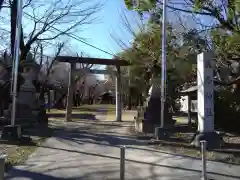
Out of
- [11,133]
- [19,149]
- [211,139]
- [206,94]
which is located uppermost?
[206,94]

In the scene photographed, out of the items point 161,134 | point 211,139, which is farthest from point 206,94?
point 161,134

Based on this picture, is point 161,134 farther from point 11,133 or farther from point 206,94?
point 11,133

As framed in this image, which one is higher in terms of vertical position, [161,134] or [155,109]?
[155,109]

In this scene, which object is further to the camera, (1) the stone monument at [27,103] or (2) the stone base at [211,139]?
(1) the stone monument at [27,103]

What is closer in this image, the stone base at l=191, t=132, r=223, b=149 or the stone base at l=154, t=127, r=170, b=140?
the stone base at l=191, t=132, r=223, b=149

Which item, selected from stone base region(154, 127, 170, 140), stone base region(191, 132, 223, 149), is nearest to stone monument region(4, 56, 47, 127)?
stone base region(154, 127, 170, 140)

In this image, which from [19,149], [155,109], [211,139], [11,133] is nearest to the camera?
[19,149]

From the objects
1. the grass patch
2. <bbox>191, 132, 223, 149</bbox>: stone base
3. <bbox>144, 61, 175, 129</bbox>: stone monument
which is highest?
<bbox>144, 61, 175, 129</bbox>: stone monument

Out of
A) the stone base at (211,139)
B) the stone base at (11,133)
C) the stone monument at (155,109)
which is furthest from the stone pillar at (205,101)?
the stone base at (11,133)

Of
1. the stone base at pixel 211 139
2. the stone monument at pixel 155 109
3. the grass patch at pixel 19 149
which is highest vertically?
the stone monument at pixel 155 109

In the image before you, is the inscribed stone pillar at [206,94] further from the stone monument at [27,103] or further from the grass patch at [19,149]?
the stone monument at [27,103]

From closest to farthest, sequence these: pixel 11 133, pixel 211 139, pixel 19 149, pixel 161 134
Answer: pixel 19 149 → pixel 211 139 → pixel 11 133 → pixel 161 134

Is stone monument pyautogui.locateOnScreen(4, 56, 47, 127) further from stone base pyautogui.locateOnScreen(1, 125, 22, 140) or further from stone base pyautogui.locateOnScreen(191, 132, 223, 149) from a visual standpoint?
stone base pyautogui.locateOnScreen(191, 132, 223, 149)

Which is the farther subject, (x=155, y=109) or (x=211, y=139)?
(x=155, y=109)
